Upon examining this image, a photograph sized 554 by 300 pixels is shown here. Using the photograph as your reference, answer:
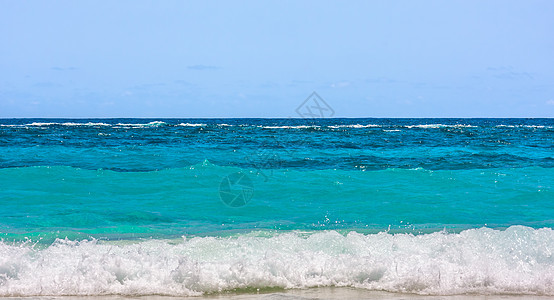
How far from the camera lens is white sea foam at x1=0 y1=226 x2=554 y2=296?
4453 millimetres

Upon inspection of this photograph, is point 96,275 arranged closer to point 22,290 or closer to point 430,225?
point 22,290

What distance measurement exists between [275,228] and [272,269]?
2.34m

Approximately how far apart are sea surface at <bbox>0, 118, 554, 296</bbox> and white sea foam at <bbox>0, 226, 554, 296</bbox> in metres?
0.01

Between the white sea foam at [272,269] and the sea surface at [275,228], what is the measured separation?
14 millimetres

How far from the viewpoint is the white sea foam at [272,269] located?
4453 millimetres

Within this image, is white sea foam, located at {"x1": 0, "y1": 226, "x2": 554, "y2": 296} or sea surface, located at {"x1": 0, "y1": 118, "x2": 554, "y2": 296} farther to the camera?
sea surface, located at {"x1": 0, "y1": 118, "x2": 554, "y2": 296}

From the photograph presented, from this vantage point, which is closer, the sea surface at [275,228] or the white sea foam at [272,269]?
the white sea foam at [272,269]

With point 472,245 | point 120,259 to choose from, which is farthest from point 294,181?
point 120,259

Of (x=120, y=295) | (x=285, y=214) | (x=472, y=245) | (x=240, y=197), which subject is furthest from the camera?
(x=240, y=197)

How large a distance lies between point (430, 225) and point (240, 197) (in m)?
4.02

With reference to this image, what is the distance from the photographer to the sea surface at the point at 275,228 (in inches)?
180

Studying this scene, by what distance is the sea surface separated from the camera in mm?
4562

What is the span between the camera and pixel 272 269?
4742mm

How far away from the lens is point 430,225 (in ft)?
24.2
